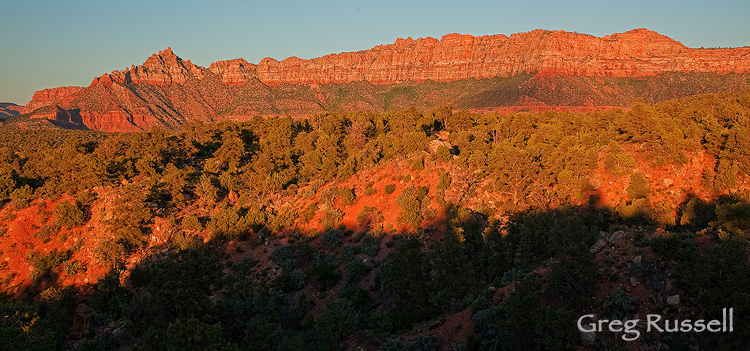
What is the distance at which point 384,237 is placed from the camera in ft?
116

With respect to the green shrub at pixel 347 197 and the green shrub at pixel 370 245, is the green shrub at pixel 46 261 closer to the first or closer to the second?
the green shrub at pixel 347 197

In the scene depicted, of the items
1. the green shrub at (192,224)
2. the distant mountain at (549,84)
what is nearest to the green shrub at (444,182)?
the green shrub at (192,224)

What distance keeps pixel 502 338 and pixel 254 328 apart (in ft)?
38.4

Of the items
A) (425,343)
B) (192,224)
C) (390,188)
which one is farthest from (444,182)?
(192,224)

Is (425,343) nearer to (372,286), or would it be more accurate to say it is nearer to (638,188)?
(372,286)

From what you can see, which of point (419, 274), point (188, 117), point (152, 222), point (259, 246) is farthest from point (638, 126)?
point (188, 117)

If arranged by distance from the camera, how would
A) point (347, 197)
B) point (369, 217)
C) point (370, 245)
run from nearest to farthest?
point (370, 245) < point (369, 217) < point (347, 197)

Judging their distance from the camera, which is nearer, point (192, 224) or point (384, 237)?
point (384, 237)

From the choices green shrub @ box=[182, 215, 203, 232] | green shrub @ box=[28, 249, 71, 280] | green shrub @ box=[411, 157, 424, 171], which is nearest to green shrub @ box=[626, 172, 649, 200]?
green shrub @ box=[411, 157, 424, 171]

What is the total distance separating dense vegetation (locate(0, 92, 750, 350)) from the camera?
1877 centimetres

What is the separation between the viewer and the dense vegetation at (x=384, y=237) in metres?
18.8

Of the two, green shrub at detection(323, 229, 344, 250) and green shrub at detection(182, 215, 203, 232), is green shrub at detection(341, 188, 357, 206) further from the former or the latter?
green shrub at detection(182, 215, 203, 232)

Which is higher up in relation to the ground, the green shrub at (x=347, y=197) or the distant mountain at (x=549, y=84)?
the distant mountain at (x=549, y=84)

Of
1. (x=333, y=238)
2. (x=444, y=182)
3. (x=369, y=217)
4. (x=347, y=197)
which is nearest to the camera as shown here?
(x=333, y=238)
